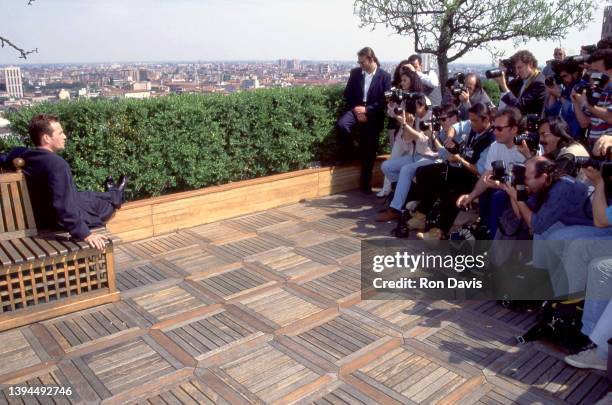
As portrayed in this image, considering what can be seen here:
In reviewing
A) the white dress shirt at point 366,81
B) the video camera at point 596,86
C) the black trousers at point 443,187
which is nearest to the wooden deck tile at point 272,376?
the black trousers at point 443,187

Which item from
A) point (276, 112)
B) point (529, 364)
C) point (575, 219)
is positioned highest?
point (276, 112)

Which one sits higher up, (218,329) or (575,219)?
(575,219)

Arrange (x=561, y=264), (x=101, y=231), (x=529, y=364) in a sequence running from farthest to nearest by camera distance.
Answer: (x=101, y=231)
(x=561, y=264)
(x=529, y=364)

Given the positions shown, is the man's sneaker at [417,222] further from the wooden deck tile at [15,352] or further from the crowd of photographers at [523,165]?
the wooden deck tile at [15,352]

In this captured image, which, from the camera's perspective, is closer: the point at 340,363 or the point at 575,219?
the point at 340,363

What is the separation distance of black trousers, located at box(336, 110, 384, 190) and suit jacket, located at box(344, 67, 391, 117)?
115 millimetres

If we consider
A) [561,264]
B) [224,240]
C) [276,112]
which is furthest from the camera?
[276,112]

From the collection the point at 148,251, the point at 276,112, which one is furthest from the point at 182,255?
the point at 276,112

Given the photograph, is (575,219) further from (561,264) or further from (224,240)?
(224,240)

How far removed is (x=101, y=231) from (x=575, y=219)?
11.8ft

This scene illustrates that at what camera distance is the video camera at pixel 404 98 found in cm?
584

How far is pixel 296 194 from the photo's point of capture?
664 centimetres

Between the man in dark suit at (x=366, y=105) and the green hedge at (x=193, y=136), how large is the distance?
0.64 ft

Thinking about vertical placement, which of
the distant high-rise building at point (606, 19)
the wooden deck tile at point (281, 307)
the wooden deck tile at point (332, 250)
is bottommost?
the wooden deck tile at point (281, 307)
